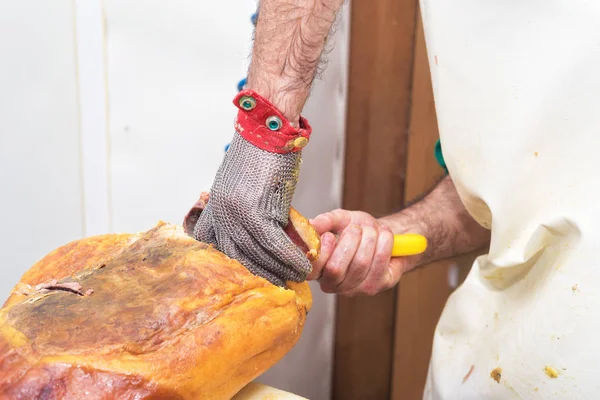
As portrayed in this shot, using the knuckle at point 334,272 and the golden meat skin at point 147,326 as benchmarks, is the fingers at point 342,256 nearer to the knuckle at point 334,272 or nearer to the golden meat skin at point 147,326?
the knuckle at point 334,272

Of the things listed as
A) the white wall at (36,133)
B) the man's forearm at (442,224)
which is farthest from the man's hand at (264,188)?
the white wall at (36,133)

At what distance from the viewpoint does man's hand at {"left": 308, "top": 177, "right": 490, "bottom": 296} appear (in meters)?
0.93

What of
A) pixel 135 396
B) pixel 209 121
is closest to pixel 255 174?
pixel 135 396

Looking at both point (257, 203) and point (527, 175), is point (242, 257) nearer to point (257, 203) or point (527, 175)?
point (257, 203)

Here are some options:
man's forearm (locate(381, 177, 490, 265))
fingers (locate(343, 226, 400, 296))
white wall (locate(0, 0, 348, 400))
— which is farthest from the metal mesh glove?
white wall (locate(0, 0, 348, 400))

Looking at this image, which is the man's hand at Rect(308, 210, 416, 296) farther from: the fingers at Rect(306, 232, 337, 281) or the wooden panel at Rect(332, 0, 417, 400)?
the wooden panel at Rect(332, 0, 417, 400)

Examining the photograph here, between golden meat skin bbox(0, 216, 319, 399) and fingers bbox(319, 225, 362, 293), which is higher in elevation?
golden meat skin bbox(0, 216, 319, 399)

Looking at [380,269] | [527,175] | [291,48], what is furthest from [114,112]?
[527,175]

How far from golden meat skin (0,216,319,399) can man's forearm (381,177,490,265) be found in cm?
48

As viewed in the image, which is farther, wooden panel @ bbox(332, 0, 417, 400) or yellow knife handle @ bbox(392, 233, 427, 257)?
wooden panel @ bbox(332, 0, 417, 400)

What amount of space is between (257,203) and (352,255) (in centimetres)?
26

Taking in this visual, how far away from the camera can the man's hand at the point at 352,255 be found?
3.01ft

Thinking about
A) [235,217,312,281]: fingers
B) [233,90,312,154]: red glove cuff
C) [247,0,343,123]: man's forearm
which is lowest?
[235,217,312,281]: fingers

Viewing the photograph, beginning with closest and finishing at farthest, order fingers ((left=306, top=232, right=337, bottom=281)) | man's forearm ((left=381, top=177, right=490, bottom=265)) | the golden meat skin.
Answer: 1. the golden meat skin
2. fingers ((left=306, top=232, right=337, bottom=281))
3. man's forearm ((left=381, top=177, right=490, bottom=265))
